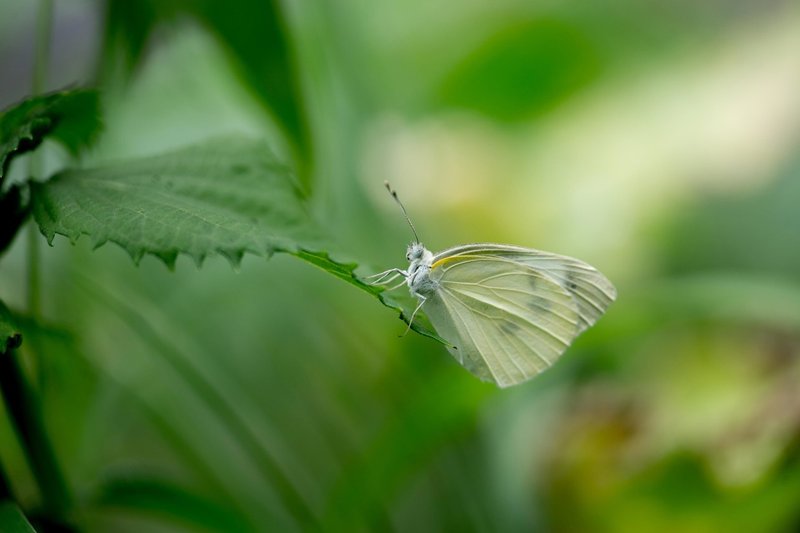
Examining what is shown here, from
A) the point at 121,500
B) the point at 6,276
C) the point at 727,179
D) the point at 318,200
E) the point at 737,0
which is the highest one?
the point at 737,0

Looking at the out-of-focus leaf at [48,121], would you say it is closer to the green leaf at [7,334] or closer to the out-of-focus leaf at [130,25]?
the green leaf at [7,334]

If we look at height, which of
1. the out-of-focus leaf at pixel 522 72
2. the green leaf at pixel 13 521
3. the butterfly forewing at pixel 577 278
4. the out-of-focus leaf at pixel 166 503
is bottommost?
the green leaf at pixel 13 521

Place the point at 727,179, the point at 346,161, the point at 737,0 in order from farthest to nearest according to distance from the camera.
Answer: the point at 737,0 < the point at 727,179 < the point at 346,161

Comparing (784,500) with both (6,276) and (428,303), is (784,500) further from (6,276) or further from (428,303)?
(6,276)

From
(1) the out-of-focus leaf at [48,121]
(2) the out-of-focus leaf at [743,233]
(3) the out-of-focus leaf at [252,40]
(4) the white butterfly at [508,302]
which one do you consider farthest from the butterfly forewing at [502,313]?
(2) the out-of-focus leaf at [743,233]

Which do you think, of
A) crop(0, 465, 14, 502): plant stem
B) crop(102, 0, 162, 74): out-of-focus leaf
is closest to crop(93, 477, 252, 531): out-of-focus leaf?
crop(0, 465, 14, 502): plant stem

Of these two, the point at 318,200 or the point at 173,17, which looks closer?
the point at 173,17

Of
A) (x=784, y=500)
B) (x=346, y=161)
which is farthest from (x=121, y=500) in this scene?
(x=346, y=161)
